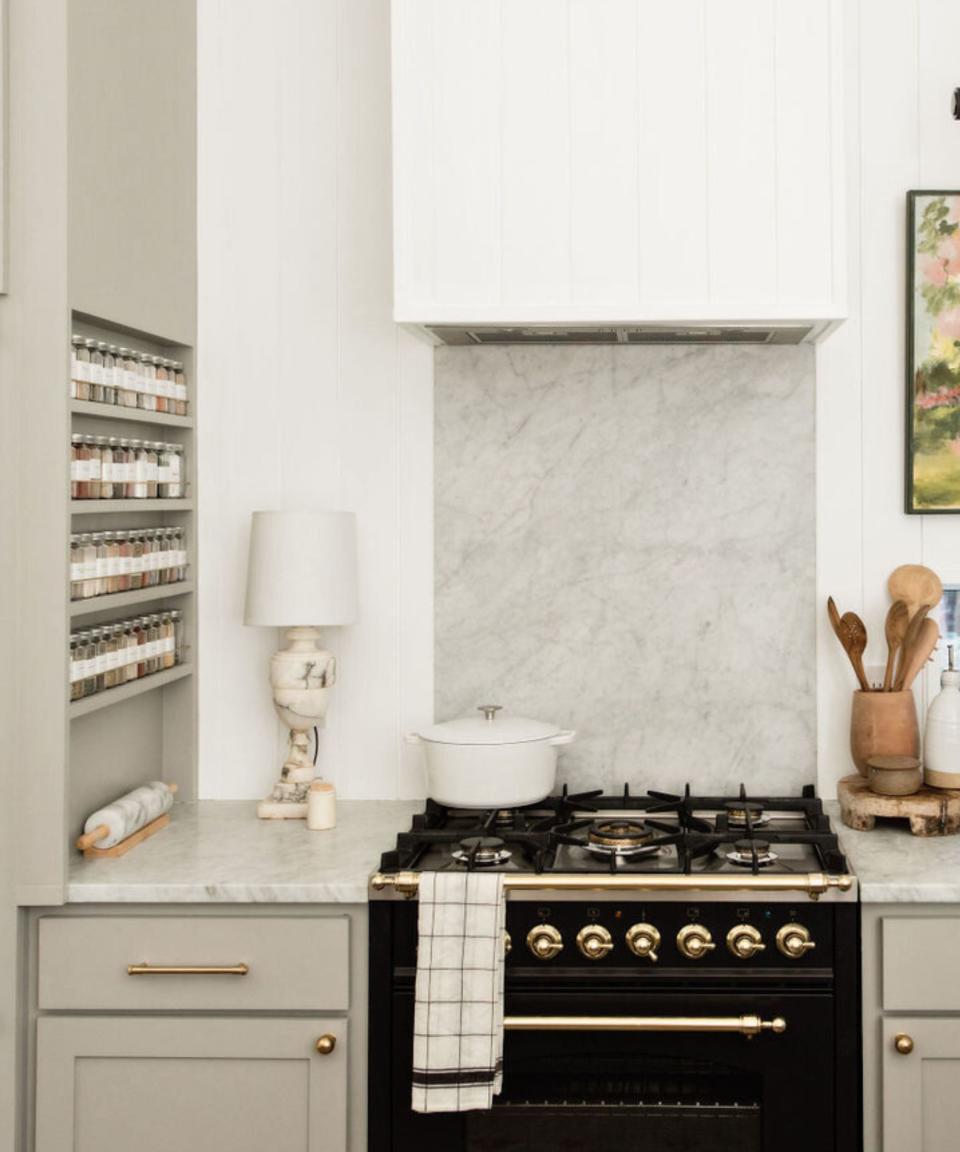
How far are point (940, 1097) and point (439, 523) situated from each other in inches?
54.6

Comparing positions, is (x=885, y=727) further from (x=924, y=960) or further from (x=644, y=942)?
(x=644, y=942)

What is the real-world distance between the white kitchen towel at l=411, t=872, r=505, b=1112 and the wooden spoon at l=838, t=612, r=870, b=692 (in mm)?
923

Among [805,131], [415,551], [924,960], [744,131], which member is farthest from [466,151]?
[924,960]

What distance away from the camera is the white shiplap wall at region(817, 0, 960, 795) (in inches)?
99.4

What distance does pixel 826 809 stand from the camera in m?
2.49

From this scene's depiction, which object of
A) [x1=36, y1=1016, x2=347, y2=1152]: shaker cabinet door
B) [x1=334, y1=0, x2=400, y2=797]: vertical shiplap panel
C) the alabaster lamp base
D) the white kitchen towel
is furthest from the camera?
[x1=334, y1=0, x2=400, y2=797]: vertical shiplap panel

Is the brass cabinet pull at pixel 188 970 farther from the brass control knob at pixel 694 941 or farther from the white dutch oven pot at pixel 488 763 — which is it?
the brass control knob at pixel 694 941

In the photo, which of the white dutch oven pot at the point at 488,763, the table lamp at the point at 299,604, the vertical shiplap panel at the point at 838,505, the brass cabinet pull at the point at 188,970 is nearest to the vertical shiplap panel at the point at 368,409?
the table lamp at the point at 299,604

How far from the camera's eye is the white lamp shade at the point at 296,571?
94.7 inches

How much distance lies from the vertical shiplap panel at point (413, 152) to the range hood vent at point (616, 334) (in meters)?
0.10

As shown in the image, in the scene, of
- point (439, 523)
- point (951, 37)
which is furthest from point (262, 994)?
point (951, 37)

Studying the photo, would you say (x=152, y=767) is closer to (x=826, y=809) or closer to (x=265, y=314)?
(x=265, y=314)

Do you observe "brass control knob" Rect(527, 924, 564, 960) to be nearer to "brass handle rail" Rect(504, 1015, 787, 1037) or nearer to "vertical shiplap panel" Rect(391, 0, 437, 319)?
"brass handle rail" Rect(504, 1015, 787, 1037)

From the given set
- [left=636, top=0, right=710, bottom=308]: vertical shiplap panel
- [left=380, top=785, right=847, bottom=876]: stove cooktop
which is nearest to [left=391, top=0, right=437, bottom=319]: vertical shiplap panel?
[left=636, top=0, right=710, bottom=308]: vertical shiplap panel
